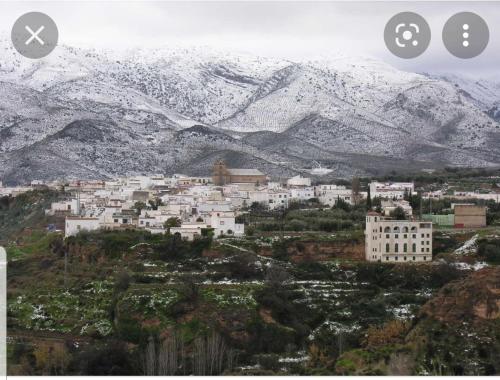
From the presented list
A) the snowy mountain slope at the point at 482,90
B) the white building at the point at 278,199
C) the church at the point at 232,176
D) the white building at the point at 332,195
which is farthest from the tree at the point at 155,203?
the snowy mountain slope at the point at 482,90

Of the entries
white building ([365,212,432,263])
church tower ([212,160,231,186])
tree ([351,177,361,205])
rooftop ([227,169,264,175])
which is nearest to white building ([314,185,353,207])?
tree ([351,177,361,205])

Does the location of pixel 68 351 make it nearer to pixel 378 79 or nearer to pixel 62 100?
pixel 62 100

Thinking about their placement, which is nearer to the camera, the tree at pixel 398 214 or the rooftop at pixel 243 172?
the tree at pixel 398 214

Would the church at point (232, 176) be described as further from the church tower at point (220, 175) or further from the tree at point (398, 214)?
the tree at point (398, 214)

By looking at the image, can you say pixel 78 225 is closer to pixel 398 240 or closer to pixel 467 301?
pixel 398 240

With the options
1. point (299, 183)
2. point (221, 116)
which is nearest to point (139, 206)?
point (299, 183)

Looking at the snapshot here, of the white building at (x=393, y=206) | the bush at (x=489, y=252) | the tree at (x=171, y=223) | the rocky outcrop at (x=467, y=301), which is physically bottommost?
the rocky outcrop at (x=467, y=301)

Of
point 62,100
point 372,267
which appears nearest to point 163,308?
point 372,267
